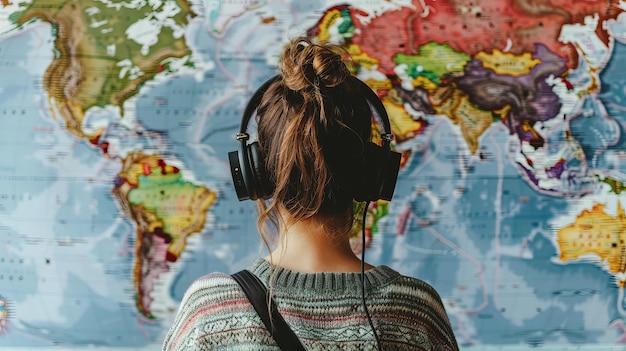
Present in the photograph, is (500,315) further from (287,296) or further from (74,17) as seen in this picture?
(74,17)

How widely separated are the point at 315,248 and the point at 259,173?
13 cm

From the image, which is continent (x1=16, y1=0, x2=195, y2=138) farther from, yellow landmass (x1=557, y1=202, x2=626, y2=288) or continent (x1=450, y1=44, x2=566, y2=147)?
yellow landmass (x1=557, y1=202, x2=626, y2=288)

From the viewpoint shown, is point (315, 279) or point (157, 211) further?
point (157, 211)

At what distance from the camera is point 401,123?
5.75ft

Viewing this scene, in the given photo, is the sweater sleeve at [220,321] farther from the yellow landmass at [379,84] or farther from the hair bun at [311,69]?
the yellow landmass at [379,84]

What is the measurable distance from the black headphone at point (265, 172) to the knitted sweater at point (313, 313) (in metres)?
0.11

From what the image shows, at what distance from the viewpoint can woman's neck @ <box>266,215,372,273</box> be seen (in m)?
1.04

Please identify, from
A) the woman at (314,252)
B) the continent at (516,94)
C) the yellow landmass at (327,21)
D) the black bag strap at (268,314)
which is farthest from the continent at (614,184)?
the black bag strap at (268,314)

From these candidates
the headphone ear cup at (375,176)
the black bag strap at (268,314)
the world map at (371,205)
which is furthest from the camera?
the world map at (371,205)

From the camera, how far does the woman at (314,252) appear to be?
0.98m

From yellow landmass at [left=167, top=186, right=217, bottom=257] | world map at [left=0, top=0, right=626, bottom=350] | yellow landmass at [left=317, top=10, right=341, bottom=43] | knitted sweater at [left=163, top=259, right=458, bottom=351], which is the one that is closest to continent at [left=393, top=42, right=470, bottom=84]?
world map at [left=0, top=0, right=626, bottom=350]

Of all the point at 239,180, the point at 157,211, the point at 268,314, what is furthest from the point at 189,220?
the point at 268,314

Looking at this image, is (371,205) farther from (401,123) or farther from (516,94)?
(516,94)

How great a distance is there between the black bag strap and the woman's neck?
0.06m
